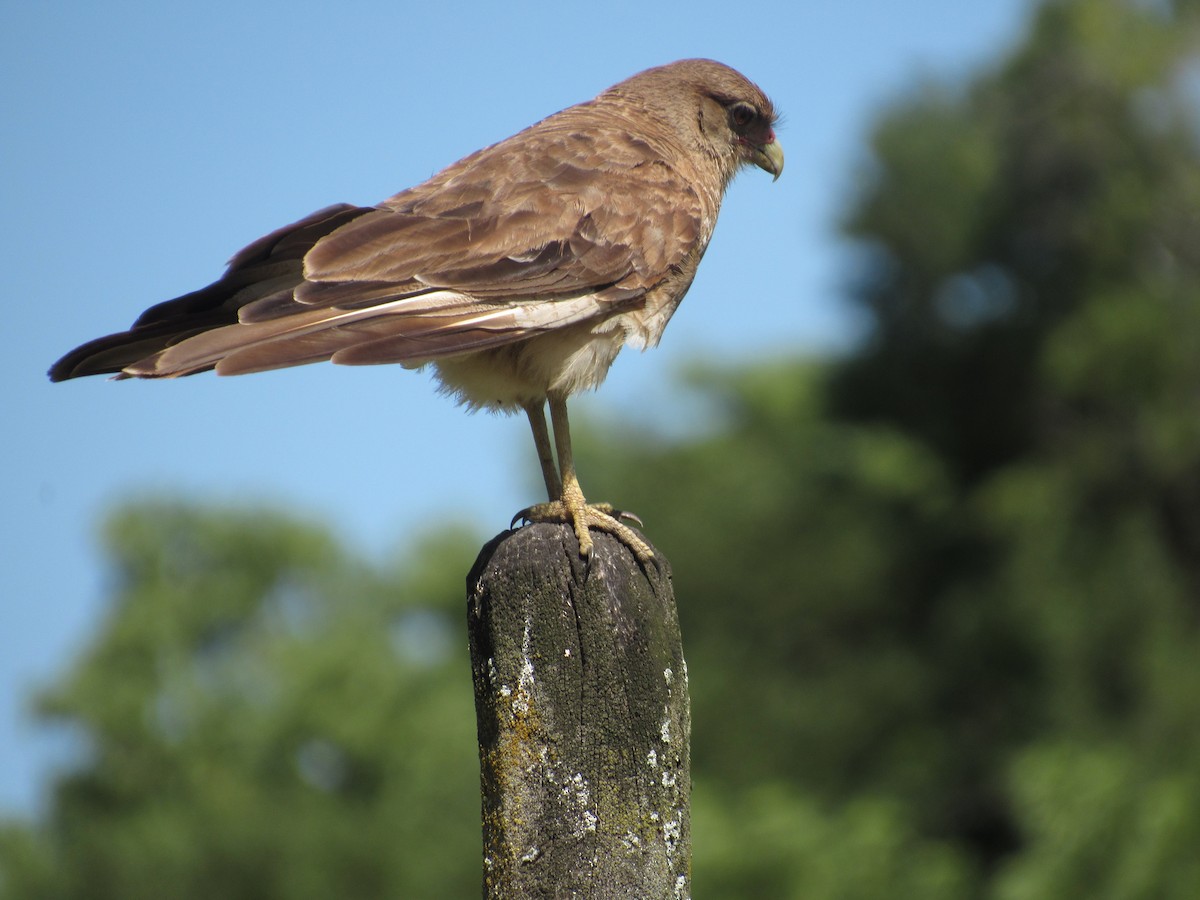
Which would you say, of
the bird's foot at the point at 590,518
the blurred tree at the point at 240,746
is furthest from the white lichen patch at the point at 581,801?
the blurred tree at the point at 240,746

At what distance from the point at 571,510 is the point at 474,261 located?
1008 millimetres

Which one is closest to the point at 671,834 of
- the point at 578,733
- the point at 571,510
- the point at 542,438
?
the point at 578,733

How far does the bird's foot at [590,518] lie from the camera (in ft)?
13.7

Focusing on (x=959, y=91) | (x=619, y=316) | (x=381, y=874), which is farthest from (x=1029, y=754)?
(x=619, y=316)

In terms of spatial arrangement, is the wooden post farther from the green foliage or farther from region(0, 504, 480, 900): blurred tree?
region(0, 504, 480, 900): blurred tree

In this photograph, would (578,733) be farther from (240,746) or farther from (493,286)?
(240,746)

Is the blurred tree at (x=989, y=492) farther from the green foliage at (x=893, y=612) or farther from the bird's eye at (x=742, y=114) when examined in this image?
the bird's eye at (x=742, y=114)

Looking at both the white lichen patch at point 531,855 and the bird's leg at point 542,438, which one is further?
the bird's leg at point 542,438

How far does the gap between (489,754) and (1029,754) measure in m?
21.3

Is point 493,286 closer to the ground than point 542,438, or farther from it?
farther from it

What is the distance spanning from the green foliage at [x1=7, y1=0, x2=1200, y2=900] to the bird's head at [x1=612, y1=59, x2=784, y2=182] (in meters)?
13.8

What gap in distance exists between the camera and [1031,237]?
94.4 feet

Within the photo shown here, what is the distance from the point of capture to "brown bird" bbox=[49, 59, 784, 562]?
4.23 meters

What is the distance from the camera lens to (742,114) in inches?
279
